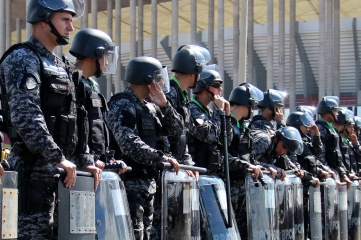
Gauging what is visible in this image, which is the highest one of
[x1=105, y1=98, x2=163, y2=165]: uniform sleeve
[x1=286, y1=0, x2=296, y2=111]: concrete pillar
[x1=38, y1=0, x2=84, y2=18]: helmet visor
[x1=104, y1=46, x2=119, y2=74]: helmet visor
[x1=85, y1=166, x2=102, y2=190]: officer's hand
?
[x1=286, y1=0, x2=296, y2=111]: concrete pillar

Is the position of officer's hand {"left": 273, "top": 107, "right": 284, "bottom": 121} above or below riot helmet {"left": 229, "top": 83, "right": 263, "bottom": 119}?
below

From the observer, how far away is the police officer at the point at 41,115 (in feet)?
15.7

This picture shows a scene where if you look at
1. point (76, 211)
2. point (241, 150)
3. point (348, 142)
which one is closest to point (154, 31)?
point (348, 142)

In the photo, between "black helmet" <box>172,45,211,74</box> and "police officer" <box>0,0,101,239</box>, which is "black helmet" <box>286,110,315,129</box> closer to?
"black helmet" <box>172,45,211,74</box>

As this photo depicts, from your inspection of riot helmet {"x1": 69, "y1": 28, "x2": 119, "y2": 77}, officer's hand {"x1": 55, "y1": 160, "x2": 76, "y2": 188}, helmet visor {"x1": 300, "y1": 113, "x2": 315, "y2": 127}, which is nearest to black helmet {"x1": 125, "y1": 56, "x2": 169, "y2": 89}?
riot helmet {"x1": 69, "y1": 28, "x2": 119, "y2": 77}

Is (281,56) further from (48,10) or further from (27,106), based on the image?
(27,106)

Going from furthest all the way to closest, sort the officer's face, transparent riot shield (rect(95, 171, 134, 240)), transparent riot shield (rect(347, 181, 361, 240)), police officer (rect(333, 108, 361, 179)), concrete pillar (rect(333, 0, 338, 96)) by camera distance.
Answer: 1. concrete pillar (rect(333, 0, 338, 96))
2. police officer (rect(333, 108, 361, 179))
3. transparent riot shield (rect(347, 181, 361, 240))
4. the officer's face
5. transparent riot shield (rect(95, 171, 134, 240))

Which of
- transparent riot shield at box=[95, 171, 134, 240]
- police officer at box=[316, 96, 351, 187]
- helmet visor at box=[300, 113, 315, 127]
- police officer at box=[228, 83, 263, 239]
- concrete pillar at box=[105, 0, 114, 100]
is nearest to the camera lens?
transparent riot shield at box=[95, 171, 134, 240]

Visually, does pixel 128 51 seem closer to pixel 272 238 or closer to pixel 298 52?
pixel 298 52

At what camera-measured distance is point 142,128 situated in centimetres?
661

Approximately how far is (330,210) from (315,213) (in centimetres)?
64

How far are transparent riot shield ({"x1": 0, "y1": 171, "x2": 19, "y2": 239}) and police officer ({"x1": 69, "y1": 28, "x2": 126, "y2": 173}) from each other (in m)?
1.12

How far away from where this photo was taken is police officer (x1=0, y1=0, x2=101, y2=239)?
15.7 ft

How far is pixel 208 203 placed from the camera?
705 cm
